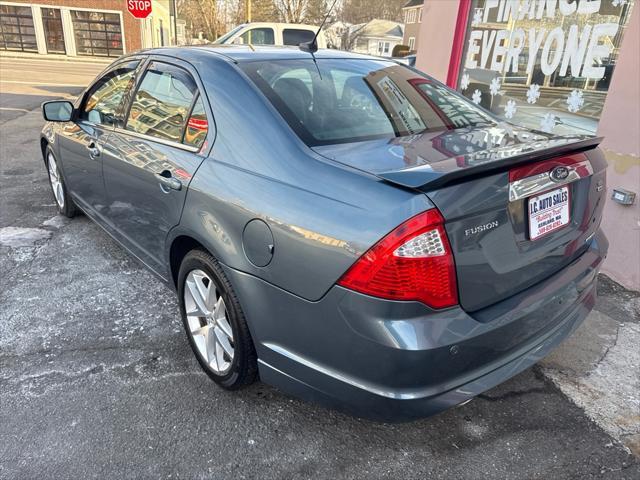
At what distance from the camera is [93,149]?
11.5ft

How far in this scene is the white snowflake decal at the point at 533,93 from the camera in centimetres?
A: 495

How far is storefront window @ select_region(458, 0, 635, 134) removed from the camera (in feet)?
13.7

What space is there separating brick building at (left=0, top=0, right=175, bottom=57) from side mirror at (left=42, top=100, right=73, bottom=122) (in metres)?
27.7

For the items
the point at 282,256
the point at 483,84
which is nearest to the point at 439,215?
the point at 282,256

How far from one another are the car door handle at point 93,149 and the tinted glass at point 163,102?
0.44 m

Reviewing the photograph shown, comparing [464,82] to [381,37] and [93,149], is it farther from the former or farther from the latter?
[381,37]

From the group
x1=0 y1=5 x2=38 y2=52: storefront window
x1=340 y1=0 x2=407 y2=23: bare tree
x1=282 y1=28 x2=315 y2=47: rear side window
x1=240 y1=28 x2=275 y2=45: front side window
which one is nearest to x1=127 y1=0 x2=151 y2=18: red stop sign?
x1=240 y1=28 x2=275 y2=45: front side window

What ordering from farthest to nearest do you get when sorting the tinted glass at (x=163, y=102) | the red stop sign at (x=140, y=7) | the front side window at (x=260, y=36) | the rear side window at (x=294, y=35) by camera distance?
the red stop sign at (x=140, y=7) < the rear side window at (x=294, y=35) < the front side window at (x=260, y=36) < the tinted glass at (x=163, y=102)

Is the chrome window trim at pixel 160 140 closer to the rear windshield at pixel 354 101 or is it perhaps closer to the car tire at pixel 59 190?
the rear windshield at pixel 354 101

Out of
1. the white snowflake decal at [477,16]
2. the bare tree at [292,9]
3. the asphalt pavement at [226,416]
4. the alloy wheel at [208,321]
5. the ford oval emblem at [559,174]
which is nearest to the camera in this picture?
the ford oval emblem at [559,174]

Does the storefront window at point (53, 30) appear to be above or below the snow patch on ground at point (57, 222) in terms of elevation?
above

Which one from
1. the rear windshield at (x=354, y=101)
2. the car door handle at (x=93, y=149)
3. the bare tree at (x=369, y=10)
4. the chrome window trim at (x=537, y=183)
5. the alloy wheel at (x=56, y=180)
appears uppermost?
the bare tree at (x=369, y=10)

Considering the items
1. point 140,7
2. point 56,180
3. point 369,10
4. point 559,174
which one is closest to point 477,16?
point 559,174

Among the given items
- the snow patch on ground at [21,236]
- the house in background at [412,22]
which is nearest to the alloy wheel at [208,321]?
the snow patch on ground at [21,236]
